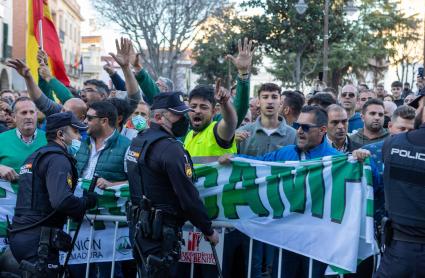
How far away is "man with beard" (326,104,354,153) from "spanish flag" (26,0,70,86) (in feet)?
17.3

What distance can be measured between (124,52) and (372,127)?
3031mm

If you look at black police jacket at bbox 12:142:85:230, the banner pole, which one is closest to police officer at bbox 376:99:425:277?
the banner pole

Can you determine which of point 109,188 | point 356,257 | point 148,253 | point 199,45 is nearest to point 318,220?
point 356,257

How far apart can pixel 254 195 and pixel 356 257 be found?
103 cm

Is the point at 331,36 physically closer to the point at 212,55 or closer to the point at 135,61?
the point at 212,55

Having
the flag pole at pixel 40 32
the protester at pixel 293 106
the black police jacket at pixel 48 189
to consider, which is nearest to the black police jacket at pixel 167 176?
the black police jacket at pixel 48 189

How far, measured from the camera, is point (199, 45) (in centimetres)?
4191

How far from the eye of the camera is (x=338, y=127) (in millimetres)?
6594

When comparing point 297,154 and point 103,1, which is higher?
point 103,1

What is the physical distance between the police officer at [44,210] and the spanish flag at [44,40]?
5.21m

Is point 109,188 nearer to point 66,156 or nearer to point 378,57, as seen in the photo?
point 66,156

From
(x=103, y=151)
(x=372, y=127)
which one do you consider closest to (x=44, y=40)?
(x=103, y=151)

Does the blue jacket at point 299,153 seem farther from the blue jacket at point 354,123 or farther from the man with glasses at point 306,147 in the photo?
the blue jacket at point 354,123

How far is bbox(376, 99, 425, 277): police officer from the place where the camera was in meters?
4.17
